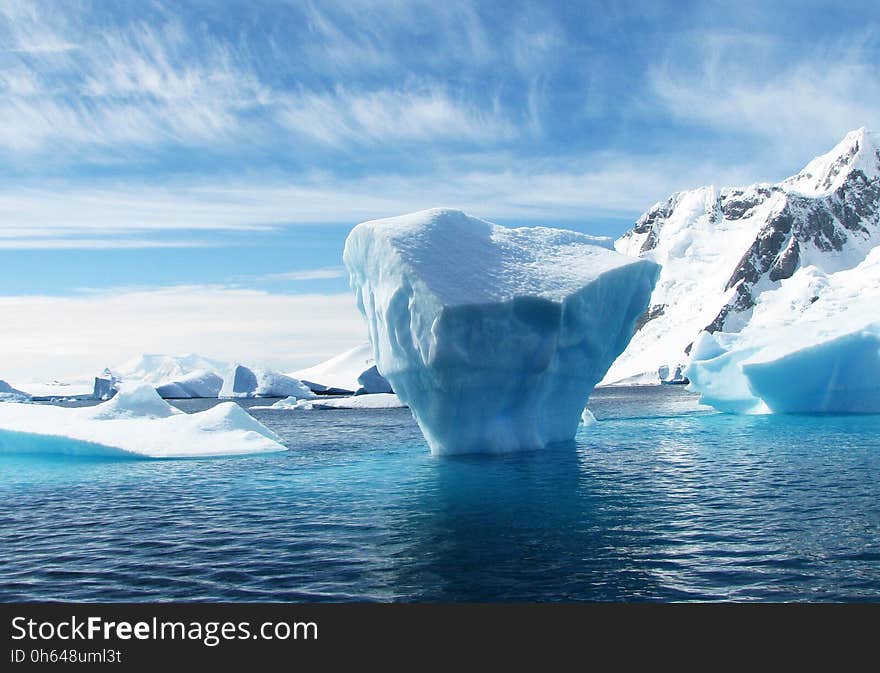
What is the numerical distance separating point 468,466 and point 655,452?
695cm

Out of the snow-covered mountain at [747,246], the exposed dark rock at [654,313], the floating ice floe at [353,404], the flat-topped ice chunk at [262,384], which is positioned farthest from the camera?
the exposed dark rock at [654,313]

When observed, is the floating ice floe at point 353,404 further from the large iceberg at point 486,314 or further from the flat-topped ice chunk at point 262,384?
the large iceberg at point 486,314

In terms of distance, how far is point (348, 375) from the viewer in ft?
381

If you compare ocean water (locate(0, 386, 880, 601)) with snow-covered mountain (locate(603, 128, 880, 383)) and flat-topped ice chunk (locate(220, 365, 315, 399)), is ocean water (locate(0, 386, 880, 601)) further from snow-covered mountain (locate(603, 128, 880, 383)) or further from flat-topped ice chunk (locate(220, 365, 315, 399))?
snow-covered mountain (locate(603, 128, 880, 383))

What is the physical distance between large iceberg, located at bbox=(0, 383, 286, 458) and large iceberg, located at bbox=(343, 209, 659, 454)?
6254 mm

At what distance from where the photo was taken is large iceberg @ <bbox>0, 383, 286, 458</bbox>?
24.5 metres

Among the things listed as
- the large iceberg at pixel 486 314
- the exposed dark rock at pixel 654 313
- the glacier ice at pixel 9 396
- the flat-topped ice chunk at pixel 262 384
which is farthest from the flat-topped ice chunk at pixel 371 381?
the exposed dark rock at pixel 654 313

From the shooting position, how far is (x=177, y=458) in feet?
80.9

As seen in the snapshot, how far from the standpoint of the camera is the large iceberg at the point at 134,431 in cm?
2447

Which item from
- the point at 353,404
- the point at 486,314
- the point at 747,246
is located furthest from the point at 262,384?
the point at 747,246

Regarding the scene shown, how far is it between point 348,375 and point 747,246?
320 ft

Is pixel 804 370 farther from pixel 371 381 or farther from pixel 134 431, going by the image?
pixel 371 381

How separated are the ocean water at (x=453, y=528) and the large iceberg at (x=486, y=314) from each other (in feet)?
4.95

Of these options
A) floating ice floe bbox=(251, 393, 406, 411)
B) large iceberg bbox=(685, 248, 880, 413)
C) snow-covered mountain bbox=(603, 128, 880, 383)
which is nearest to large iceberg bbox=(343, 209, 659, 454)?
large iceberg bbox=(685, 248, 880, 413)
